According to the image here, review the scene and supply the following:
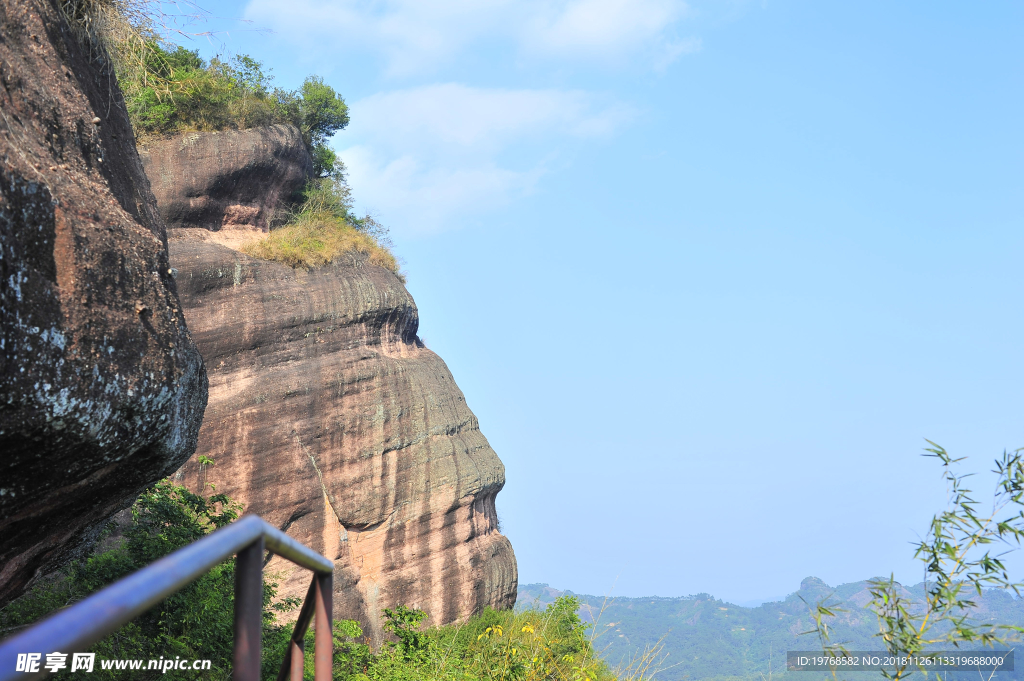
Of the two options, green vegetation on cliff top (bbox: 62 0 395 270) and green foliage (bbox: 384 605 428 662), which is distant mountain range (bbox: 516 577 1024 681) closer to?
green vegetation on cliff top (bbox: 62 0 395 270)

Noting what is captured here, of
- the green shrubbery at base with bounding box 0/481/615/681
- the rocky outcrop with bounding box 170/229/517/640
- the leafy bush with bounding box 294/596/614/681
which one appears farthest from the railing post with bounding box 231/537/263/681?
the rocky outcrop with bounding box 170/229/517/640

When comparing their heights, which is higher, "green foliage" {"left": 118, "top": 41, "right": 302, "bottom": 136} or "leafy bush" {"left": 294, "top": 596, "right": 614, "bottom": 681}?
"green foliage" {"left": 118, "top": 41, "right": 302, "bottom": 136}

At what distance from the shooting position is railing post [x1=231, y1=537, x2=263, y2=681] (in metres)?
1.48

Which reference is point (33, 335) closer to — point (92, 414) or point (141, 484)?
point (92, 414)

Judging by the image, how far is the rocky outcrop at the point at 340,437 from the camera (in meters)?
14.8

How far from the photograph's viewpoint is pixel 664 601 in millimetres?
176000

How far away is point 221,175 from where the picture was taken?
16.4m

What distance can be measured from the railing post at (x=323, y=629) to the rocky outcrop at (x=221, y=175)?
1531 cm

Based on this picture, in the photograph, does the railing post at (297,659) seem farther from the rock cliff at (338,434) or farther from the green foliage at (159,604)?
the rock cliff at (338,434)

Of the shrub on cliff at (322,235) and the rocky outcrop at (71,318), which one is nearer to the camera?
the rocky outcrop at (71,318)

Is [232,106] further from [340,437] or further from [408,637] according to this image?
[408,637]

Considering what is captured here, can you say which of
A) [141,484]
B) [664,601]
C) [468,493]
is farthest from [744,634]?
[141,484]

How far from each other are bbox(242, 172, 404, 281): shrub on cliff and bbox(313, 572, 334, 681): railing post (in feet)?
49.9

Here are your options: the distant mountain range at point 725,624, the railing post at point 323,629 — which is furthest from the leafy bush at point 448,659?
the distant mountain range at point 725,624
